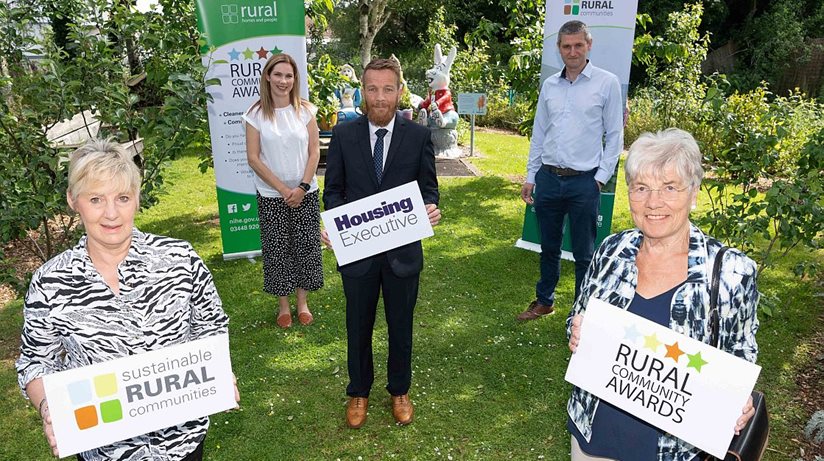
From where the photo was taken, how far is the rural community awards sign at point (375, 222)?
327 centimetres

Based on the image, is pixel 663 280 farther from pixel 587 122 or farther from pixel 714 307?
pixel 587 122

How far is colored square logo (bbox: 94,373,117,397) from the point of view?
6.32 ft

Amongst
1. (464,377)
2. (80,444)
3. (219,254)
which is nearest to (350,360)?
(464,377)

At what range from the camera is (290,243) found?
510 cm

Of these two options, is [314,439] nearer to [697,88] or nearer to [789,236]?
[789,236]

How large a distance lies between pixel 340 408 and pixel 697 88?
9.53 meters

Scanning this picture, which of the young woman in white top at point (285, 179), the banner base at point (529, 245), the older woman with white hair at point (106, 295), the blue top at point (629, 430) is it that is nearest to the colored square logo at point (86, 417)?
the older woman with white hair at point (106, 295)

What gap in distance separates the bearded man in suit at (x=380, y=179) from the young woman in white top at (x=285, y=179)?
4.78ft

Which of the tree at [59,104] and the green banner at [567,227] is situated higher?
the tree at [59,104]

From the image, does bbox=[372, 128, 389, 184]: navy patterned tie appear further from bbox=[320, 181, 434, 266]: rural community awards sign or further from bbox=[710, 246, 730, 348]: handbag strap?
bbox=[710, 246, 730, 348]: handbag strap

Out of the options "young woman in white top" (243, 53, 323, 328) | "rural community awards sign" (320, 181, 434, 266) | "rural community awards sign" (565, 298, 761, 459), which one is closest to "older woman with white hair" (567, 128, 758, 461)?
"rural community awards sign" (565, 298, 761, 459)

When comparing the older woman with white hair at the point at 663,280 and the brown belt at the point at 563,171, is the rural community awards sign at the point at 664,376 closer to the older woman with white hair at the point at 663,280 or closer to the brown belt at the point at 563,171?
the older woman with white hair at the point at 663,280

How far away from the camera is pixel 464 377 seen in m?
4.49

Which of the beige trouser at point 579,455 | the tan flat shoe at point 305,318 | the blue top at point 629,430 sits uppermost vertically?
the blue top at point 629,430
